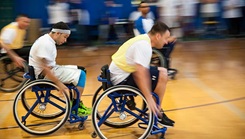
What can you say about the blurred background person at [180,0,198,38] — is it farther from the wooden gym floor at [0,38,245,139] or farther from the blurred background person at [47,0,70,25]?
the blurred background person at [47,0,70,25]

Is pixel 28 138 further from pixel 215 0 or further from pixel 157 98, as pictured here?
pixel 215 0

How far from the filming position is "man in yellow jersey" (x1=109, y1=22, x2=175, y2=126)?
3906mm

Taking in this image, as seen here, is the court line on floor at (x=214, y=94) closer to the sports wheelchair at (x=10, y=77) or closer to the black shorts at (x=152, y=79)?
the black shorts at (x=152, y=79)

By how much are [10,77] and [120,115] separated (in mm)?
2785

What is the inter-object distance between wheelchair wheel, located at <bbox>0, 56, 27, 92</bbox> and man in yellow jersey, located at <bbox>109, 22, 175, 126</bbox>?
90.5 inches

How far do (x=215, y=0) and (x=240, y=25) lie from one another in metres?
1.00

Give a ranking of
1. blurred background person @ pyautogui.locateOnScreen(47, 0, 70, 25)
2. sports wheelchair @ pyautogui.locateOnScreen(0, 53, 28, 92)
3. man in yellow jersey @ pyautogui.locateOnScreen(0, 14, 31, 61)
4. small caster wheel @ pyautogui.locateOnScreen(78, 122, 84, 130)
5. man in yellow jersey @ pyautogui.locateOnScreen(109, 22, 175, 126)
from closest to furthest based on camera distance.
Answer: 1. man in yellow jersey @ pyautogui.locateOnScreen(109, 22, 175, 126)
2. small caster wheel @ pyautogui.locateOnScreen(78, 122, 84, 130)
3. man in yellow jersey @ pyautogui.locateOnScreen(0, 14, 31, 61)
4. sports wheelchair @ pyautogui.locateOnScreen(0, 53, 28, 92)
5. blurred background person @ pyautogui.locateOnScreen(47, 0, 70, 25)

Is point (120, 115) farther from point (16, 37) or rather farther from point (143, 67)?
point (16, 37)

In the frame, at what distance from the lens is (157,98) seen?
4.16 meters

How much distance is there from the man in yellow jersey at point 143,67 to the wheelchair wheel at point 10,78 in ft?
7.54

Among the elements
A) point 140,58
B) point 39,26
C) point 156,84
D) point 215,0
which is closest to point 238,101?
point 156,84

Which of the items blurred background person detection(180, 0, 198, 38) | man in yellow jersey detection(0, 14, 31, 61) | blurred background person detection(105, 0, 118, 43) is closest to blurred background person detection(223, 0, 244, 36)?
blurred background person detection(180, 0, 198, 38)

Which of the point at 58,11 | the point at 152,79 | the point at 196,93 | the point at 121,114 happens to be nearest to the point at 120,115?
the point at 121,114

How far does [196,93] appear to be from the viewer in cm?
585
